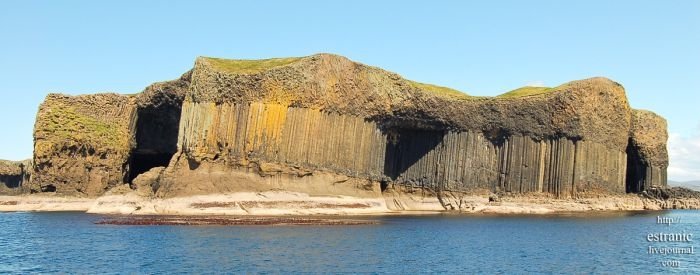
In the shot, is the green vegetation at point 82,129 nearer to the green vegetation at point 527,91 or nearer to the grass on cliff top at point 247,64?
the grass on cliff top at point 247,64

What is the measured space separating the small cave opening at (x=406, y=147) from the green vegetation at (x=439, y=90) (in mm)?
4998

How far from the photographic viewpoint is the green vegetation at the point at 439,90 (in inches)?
3287

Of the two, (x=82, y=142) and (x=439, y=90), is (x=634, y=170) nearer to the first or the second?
(x=439, y=90)

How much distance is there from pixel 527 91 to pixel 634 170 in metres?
23.7

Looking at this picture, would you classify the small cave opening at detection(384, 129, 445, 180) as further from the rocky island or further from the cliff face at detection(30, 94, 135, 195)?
the cliff face at detection(30, 94, 135, 195)

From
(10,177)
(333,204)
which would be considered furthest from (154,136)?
(10,177)

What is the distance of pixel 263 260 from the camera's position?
36.3 m

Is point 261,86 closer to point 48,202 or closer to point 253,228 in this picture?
point 253,228

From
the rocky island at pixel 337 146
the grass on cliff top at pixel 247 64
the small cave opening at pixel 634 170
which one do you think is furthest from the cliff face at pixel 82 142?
the small cave opening at pixel 634 170

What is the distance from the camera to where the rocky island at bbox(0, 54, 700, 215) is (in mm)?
71188

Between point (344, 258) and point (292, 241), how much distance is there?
7.70 metres

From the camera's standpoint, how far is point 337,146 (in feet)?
253

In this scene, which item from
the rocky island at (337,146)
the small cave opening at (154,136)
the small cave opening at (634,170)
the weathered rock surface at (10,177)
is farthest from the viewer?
the weathered rock surface at (10,177)

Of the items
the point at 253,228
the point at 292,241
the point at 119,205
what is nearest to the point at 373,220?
the point at 253,228
